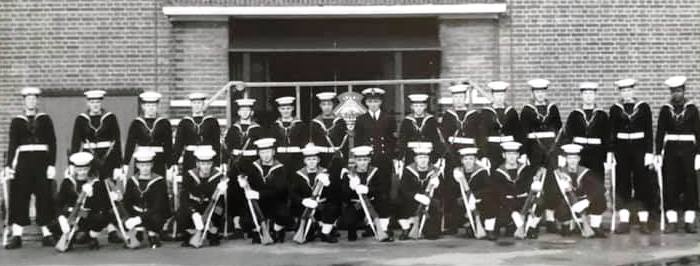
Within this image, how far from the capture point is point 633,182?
424 inches

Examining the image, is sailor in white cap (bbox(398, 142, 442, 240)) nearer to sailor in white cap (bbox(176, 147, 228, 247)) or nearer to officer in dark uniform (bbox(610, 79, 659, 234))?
sailor in white cap (bbox(176, 147, 228, 247))

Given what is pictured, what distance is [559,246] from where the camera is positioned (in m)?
9.62

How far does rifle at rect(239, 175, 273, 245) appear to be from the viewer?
32.9 feet

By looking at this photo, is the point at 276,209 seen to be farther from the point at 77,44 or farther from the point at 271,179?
the point at 77,44

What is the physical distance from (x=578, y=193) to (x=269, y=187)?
11.4 feet

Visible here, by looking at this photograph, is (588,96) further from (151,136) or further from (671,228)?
(151,136)

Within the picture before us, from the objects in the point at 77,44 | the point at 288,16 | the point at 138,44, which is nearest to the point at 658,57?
the point at 288,16

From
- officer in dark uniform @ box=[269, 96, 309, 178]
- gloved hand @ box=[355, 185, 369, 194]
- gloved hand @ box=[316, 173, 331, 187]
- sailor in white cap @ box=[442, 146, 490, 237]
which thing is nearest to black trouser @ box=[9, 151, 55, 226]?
officer in dark uniform @ box=[269, 96, 309, 178]

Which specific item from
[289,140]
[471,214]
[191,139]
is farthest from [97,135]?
[471,214]

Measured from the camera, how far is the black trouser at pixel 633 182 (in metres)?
10.6

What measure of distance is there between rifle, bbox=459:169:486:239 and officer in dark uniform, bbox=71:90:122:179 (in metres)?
3.90

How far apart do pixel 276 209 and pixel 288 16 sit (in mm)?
3668

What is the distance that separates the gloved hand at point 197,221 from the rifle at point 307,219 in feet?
3.38

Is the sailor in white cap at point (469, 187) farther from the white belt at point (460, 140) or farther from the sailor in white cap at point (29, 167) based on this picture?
the sailor in white cap at point (29, 167)
